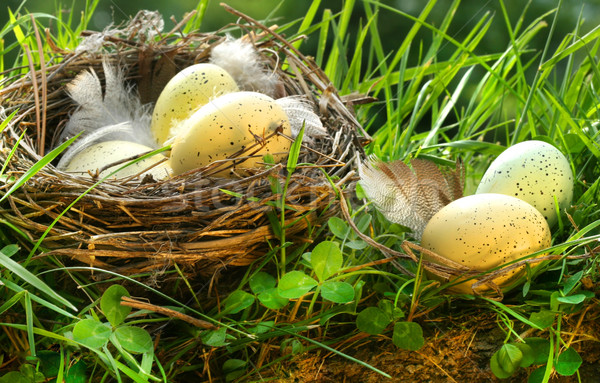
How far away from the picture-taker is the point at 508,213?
701 millimetres

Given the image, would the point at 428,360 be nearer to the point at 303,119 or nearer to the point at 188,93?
the point at 303,119

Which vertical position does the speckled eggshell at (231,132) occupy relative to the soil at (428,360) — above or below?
above

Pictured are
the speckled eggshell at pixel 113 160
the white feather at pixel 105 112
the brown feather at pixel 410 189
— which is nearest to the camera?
the brown feather at pixel 410 189

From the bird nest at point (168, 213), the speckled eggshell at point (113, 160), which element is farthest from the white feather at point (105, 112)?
the bird nest at point (168, 213)

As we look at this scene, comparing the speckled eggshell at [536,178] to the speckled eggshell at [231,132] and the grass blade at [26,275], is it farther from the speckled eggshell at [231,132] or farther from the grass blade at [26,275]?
the grass blade at [26,275]

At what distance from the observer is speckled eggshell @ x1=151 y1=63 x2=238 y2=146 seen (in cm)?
96

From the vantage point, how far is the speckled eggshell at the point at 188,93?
96cm

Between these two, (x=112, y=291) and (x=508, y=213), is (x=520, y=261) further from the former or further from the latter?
(x=112, y=291)

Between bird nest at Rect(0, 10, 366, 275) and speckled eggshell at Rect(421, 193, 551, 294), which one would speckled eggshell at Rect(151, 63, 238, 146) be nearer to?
bird nest at Rect(0, 10, 366, 275)

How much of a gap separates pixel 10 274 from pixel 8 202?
0.12 metres

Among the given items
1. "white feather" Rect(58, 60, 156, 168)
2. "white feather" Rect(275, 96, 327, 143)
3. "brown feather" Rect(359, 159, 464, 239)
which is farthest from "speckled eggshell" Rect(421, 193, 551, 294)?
"white feather" Rect(58, 60, 156, 168)

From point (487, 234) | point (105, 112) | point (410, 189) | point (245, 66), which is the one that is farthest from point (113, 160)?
point (487, 234)

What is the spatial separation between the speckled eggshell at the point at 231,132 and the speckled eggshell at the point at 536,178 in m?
0.30

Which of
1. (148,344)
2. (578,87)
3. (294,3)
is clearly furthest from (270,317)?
(294,3)
